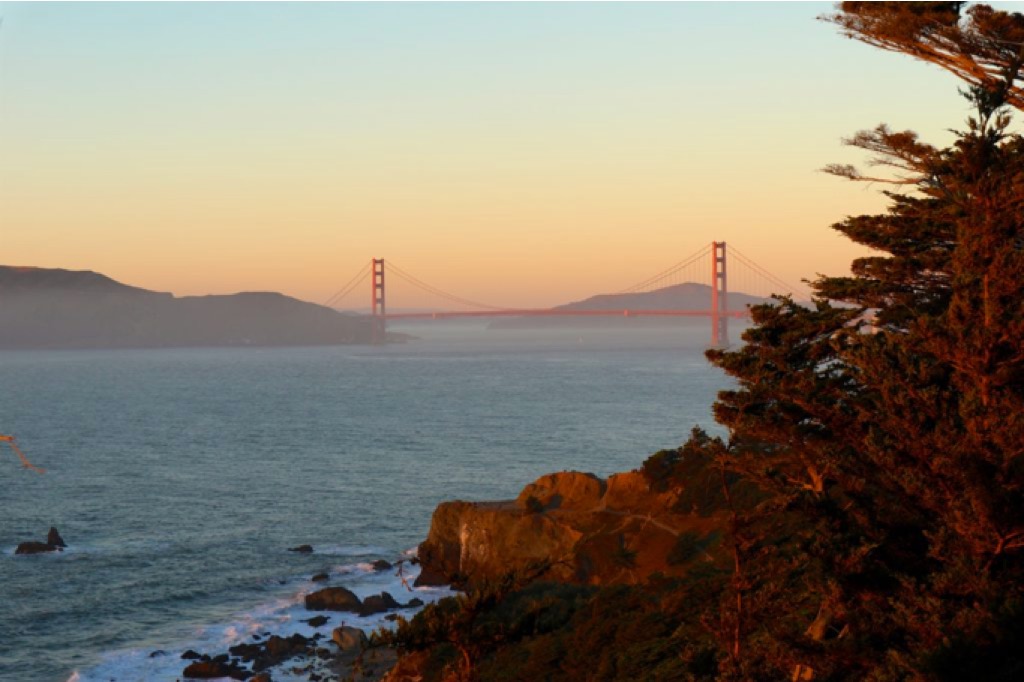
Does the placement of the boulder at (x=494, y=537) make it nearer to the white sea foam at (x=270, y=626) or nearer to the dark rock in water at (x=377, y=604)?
the white sea foam at (x=270, y=626)

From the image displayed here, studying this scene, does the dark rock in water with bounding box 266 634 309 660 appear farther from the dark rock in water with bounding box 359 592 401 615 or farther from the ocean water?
the dark rock in water with bounding box 359 592 401 615

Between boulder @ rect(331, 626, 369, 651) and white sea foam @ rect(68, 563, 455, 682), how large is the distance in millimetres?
895

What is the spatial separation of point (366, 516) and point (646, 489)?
21.8m

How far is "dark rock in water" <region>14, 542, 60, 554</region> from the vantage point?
145 feet

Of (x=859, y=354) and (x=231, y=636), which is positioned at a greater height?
(x=859, y=354)

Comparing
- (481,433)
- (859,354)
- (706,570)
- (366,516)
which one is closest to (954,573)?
(859,354)

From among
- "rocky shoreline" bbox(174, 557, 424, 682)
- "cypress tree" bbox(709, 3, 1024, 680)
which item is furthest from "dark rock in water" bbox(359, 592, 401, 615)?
"cypress tree" bbox(709, 3, 1024, 680)

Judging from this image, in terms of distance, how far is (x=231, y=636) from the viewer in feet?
111

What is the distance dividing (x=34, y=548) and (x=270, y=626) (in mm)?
15646

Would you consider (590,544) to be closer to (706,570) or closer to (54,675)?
(706,570)

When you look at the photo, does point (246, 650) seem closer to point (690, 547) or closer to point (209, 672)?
point (209, 672)

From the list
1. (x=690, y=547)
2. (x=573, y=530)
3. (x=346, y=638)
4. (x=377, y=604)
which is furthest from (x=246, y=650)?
(x=690, y=547)

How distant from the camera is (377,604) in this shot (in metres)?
36.5

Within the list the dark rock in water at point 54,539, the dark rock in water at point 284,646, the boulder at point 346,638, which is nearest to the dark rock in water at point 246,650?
the dark rock in water at point 284,646
